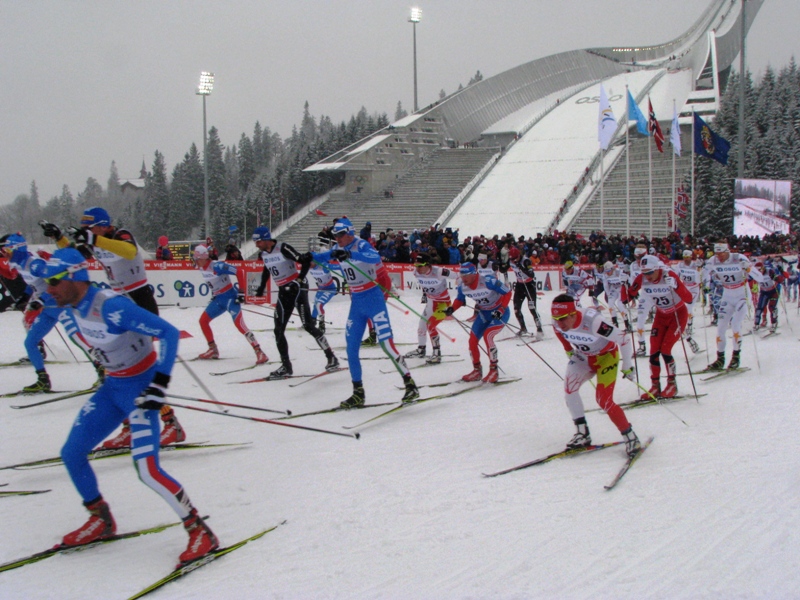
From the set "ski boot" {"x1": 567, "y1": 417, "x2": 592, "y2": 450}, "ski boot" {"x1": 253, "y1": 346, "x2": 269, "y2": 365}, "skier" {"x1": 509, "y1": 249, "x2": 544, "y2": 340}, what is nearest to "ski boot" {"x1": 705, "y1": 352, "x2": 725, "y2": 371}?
"skier" {"x1": 509, "y1": 249, "x2": 544, "y2": 340}

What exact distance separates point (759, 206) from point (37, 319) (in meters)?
34.7

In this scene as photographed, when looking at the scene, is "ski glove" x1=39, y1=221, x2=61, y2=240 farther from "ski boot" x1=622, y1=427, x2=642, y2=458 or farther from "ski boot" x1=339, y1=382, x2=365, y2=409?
"ski boot" x1=622, y1=427, x2=642, y2=458

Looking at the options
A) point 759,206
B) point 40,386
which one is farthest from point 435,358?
point 759,206

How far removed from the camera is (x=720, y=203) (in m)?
46.4

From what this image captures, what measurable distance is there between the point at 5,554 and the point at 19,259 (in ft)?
21.3

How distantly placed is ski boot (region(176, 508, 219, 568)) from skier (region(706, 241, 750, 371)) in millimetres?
9039

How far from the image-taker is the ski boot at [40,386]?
30.6 ft

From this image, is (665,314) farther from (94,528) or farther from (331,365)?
(94,528)

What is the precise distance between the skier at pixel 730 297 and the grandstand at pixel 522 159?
21.3 meters

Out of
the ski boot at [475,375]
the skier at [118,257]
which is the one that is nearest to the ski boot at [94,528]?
the skier at [118,257]

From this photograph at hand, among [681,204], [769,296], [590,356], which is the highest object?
[681,204]

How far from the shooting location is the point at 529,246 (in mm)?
24938

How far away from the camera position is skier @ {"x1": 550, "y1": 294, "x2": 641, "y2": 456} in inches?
258

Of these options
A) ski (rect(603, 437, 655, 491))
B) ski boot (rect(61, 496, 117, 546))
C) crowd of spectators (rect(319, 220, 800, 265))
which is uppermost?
crowd of spectators (rect(319, 220, 800, 265))
